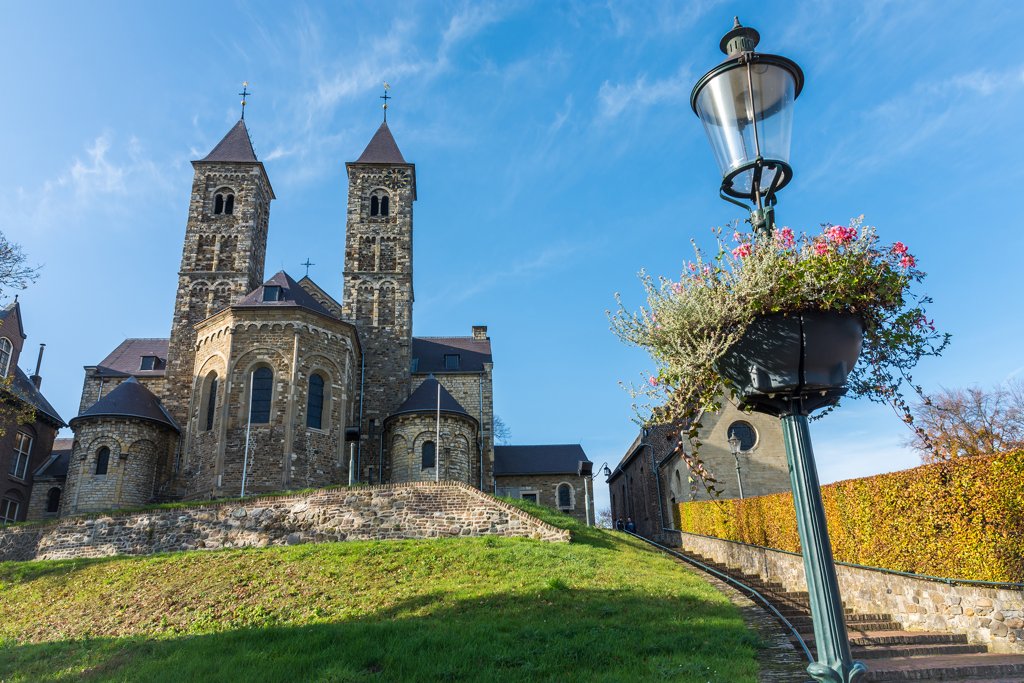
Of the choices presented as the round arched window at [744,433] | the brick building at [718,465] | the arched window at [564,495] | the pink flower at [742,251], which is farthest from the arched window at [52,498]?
the pink flower at [742,251]

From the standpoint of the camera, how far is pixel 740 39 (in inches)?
149

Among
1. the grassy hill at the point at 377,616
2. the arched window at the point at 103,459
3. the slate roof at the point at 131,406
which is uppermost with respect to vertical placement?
the slate roof at the point at 131,406

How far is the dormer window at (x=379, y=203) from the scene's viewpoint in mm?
39031

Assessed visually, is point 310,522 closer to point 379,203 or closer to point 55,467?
point 55,467

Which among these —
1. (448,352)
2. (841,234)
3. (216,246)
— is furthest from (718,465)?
(216,246)

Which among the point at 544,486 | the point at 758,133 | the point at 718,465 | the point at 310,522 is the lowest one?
the point at 310,522

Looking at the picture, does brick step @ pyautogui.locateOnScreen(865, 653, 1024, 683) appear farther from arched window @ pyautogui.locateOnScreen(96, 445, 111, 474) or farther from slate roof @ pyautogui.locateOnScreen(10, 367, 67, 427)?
slate roof @ pyautogui.locateOnScreen(10, 367, 67, 427)

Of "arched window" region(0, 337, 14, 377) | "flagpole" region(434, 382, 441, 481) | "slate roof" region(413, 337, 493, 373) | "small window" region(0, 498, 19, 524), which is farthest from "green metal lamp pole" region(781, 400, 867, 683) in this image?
"small window" region(0, 498, 19, 524)

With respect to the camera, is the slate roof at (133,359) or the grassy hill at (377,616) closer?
the grassy hill at (377,616)

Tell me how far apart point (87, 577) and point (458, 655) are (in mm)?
12852

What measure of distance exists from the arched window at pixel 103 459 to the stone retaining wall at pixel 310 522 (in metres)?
6.44

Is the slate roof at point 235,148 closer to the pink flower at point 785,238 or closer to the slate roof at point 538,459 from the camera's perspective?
the slate roof at point 538,459

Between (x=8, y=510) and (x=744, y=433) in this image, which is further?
(x=8, y=510)

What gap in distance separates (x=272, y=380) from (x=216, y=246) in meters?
11.2
